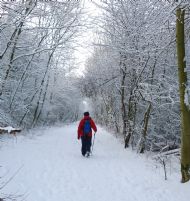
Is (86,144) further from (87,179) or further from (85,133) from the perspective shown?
(87,179)

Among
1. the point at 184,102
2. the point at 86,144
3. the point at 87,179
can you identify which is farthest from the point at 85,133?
the point at 184,102

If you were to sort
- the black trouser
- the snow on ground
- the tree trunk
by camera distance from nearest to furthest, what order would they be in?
the snow on ground < the tree trunk < the black trouser

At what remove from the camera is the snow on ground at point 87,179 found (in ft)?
23.9

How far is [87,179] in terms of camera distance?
29.6ft

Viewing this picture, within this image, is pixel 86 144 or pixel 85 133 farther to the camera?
pixel 85 133

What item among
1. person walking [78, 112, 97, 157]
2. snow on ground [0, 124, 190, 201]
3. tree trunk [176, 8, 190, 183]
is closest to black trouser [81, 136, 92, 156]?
person walking [78, 112, 97, 157]

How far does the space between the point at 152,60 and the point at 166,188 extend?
7.27 metres

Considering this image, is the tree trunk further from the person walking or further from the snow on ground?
the person walking

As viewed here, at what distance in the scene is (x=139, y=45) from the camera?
45.0 ft

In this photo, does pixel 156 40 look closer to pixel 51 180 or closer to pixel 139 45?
pixel 139 45

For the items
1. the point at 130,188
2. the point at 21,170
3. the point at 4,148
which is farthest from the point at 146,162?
the point at 4,148

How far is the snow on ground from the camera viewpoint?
7.29 meters

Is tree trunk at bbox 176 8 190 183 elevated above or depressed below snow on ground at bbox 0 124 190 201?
above

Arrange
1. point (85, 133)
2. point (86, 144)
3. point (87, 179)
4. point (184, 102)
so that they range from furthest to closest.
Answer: point (85, 133), point (86, 144), point (87, 179), point (184, 102)
